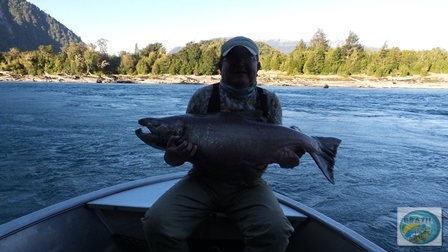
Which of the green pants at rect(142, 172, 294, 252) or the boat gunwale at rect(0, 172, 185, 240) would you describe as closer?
the green pants at rect(142, 172, 294, 252)

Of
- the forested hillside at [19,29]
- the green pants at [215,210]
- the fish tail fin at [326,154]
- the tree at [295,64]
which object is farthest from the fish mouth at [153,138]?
the forested hillside at [19,29]

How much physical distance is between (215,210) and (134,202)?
82 centimetres

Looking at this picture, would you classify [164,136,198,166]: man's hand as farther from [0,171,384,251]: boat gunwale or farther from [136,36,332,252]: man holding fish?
[0,171,384,251]: boat gunwale

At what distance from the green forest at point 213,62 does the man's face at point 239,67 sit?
281 feet

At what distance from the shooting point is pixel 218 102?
109 inches

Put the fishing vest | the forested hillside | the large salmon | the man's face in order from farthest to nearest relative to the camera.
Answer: the forested hillside
the fishing vest
the man's face
the large salmon

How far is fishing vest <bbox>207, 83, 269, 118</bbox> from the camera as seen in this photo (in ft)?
9.02

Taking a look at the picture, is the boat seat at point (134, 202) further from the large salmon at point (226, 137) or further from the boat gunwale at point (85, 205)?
the large salmon at point (226, 137)

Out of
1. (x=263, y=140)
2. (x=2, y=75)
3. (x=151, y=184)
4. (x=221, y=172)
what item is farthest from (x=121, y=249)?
(x=2, y=75)

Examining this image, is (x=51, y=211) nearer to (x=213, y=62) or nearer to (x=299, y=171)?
(x=299, y=171)

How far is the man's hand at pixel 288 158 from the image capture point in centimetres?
245

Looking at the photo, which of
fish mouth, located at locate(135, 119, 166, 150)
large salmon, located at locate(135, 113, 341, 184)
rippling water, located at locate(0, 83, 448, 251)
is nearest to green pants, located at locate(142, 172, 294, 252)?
large salmon, located at locate(135, 113, 341, 184)

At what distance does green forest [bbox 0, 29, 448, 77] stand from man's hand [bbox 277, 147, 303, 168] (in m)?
86.0

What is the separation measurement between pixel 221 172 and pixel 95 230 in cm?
125
